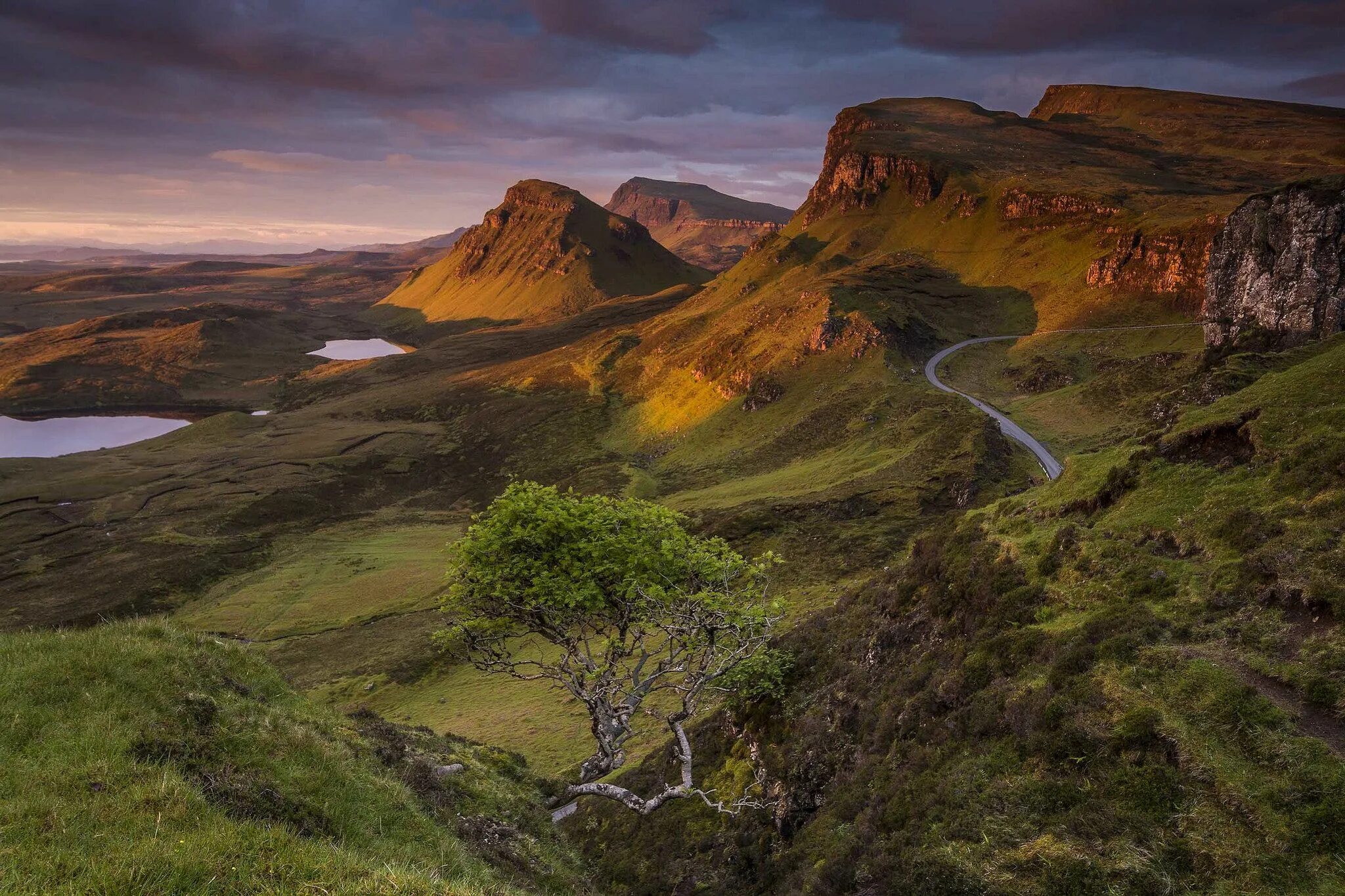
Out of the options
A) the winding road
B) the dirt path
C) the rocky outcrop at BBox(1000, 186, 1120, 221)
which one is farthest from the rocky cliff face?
the rocky outcrop at BBox(1000, 186, 1120, 221)

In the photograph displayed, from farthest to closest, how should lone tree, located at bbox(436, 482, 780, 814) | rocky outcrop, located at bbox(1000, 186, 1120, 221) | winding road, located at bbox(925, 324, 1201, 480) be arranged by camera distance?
1. rocky outcrop, located at bbox(1000, 186, 1120, 221)
2. winding road, located at bbox(925, 324, 1201, 480)
3. lone tree, located at bbox(436, 482, 780, 814)

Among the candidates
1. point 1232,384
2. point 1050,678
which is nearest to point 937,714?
point 1050,678

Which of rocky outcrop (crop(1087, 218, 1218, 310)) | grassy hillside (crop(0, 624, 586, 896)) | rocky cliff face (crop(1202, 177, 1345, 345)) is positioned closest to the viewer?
grassy hillside (crop(0, 624, 586, 896))

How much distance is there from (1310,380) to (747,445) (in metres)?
96.2

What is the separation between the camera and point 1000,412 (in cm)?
9350

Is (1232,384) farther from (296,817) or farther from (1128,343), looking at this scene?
(1128,343)

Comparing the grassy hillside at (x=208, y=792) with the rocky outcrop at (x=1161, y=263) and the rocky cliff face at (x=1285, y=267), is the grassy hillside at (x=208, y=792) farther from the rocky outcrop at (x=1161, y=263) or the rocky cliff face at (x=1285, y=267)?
the rocky outcrop at (x=1161, y=263)

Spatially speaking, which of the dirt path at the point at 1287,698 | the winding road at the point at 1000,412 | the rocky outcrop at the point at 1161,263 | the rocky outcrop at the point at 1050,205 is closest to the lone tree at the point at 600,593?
the dirt path at the point at 1287,698

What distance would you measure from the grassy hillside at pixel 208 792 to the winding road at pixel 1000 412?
3815 cm

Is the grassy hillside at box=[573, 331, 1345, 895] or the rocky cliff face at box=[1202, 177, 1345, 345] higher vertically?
the rocky cliff face at box=[1202, 177, 1345, 345]

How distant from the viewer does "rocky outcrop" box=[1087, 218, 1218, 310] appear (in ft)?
414

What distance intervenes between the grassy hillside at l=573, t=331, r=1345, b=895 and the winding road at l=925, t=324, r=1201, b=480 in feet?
65.1

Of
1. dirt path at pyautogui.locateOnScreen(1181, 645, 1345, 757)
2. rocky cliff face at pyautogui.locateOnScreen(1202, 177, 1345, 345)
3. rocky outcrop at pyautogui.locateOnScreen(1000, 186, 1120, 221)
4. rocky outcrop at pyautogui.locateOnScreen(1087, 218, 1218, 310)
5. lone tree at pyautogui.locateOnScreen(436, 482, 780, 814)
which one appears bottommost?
lone tree at pyautogui.locateOnScreen(436, 482, 780, 814)

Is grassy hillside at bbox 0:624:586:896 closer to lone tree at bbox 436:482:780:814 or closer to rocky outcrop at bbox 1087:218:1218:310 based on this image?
lone tree at bbox 436:482:780:814
